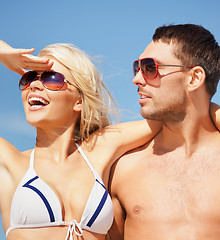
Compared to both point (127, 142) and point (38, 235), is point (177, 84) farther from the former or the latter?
point (38, 235)

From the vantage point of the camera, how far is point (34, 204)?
3.07 metres

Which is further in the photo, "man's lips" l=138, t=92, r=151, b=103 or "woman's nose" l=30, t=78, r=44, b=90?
"man's lips" l=138, t=92, r=151, b=103

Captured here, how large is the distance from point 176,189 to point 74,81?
153 centimetres

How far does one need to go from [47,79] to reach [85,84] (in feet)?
1.34

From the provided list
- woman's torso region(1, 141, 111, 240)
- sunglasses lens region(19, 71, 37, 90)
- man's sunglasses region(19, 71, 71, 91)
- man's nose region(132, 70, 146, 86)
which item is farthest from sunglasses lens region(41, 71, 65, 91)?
man's nose region(132, 70, 146, 86)

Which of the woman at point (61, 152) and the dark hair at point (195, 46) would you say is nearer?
the woman at point (61, 152)

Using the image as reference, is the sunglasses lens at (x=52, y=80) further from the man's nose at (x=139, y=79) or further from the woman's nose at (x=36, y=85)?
the man's nose at (x=139, y=79)

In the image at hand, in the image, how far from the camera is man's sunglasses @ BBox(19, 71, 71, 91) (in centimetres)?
340

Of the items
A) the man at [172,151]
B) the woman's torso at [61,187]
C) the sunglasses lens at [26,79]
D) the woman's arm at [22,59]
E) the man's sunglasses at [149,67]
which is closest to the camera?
the woman's torso at [61,187]

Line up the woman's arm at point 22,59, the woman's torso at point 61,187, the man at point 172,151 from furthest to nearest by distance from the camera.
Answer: the man at point 172,151 → the woman's arm at point 22,59 → the woman's torso at point 61,187

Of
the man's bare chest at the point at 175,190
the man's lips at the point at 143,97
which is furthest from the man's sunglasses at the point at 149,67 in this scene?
the man's bare chest at the point at 175,190

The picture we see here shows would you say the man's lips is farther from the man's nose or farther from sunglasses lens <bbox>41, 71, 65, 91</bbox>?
sunglasses lens <bbox>41, 71, 65, 91</bbox>

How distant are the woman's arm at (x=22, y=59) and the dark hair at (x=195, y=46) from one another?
1.41 m

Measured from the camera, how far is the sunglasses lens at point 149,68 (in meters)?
3.87
